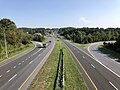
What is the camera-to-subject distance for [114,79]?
74.4 feet

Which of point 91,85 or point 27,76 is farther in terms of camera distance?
point 27,76

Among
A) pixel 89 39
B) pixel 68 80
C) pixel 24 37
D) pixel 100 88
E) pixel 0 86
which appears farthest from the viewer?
pixel 89 39

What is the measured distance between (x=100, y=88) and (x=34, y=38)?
122m

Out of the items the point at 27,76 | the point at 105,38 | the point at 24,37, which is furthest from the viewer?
the point at 105,38

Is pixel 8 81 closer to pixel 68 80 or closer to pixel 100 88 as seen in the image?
pixel 68 80

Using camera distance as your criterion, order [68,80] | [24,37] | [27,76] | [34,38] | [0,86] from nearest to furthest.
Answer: [0,86] < [68,80] < [27,76] < [24,37] < [34,38]

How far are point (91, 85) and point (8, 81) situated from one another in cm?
986

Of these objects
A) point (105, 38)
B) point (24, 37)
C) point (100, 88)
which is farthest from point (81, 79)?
point (105, 38)

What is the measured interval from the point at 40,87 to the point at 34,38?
12042cm

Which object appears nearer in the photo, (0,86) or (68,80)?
(0,86)

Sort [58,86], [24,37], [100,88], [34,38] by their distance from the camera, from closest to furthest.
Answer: [58,86]
[100,88]
[24,37]
[34,38]

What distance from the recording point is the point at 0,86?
20094 millimetres

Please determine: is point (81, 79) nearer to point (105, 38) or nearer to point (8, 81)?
point (8, 81)

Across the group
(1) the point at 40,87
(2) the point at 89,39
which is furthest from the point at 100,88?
(2) the point at 89,39
